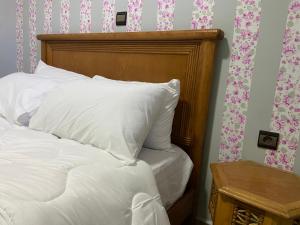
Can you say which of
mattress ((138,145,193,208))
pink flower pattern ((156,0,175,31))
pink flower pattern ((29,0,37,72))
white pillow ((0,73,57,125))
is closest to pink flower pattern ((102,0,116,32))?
pink flower pattern ((156,0,175,31))

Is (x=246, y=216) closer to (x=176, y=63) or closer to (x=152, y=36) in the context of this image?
(x=176, y=63)

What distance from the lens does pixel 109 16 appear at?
1.73 meters

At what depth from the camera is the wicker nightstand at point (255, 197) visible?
2.84ft

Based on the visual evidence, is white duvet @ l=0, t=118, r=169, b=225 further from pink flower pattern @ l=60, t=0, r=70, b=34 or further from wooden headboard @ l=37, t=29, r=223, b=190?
pink flower pattern @ l=60, t=0, r=70, b=34

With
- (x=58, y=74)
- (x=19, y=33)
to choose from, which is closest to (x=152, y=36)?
(x=58, y=74)

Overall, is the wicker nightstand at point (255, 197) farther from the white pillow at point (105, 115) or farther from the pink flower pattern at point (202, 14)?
the pink flower pattern at point (202, 14)

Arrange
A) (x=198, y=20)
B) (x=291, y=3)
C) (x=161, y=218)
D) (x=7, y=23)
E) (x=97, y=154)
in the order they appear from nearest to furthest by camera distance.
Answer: (x=161, y=218)
(x=97, y=154)
(x=291, y=3)
(x=198, y=20)
(x=7, y=23)

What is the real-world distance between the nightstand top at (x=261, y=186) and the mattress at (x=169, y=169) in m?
0.18

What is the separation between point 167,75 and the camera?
4.75 ft

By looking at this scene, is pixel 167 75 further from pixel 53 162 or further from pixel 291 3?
pixel 53 162

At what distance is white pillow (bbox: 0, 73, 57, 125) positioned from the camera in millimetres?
1433

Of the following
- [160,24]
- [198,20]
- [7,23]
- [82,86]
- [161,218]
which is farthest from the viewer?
[7,23]

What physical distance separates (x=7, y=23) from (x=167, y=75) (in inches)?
71.1

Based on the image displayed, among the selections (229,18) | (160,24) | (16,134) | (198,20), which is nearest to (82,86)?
(16,134)
